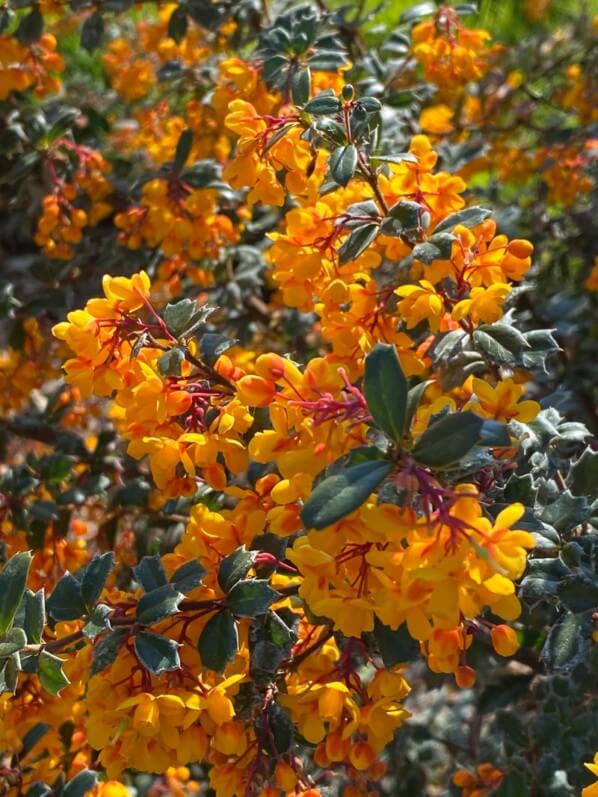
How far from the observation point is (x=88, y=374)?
0.95 metres

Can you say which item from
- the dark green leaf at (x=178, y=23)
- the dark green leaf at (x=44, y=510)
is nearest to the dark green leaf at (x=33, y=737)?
the dark green leaf at (x=44, y=510)

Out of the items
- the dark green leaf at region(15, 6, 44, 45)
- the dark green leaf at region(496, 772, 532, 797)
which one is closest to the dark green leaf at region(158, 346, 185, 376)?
the dark green leaf at region(496, 772, 532, 797)

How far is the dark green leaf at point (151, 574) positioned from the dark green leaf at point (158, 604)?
0.06m

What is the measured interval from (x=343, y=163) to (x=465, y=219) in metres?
0.16

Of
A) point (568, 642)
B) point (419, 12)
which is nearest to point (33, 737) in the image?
point (568, 642)

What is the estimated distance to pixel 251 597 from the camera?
890 mm

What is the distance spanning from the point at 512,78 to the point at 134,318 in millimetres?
1840

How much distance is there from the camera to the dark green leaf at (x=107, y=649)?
0.88 meters

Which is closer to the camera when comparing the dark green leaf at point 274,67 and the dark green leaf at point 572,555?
the dark green leaf at point 572,555

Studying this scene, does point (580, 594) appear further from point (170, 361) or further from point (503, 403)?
point (170, 361)

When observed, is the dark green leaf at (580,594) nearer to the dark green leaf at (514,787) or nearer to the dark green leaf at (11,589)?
the dark green leaf at (514,787)

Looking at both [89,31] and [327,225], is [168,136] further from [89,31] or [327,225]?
[327,225]

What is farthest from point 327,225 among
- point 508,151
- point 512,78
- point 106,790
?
point 512,78

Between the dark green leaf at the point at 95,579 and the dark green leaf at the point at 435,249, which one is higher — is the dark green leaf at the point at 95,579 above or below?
below
